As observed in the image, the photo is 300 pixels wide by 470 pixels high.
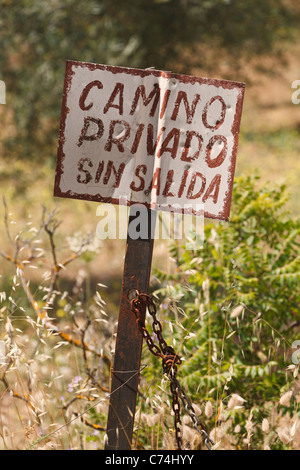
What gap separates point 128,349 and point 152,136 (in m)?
0.80

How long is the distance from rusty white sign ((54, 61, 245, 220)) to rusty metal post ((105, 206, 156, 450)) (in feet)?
0.43

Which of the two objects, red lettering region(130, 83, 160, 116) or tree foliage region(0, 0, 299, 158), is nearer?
red lettering region(130, 83, 160, 116)

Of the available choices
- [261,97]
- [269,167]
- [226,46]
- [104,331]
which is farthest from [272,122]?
[104,331]

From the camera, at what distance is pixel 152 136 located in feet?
6.37

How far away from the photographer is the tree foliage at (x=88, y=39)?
6.88 m

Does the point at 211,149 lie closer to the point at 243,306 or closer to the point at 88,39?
the point at 243,306

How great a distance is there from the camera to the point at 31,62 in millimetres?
7312

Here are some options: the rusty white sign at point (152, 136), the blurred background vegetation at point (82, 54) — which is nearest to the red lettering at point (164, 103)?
the rusty white sign at point (152, 136)

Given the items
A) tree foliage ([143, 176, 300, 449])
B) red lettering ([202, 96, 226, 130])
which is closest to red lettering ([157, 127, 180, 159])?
red lettering ([202, 96, 226, 130])

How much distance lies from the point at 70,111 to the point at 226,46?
8.19 m

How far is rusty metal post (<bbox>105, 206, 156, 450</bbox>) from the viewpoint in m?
1.98

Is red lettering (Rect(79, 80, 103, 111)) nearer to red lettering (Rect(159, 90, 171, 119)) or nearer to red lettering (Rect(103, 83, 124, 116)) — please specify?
red lettering (Rect(103, 83, 124, 116))

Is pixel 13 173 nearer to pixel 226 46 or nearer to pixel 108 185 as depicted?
pixel 226 46

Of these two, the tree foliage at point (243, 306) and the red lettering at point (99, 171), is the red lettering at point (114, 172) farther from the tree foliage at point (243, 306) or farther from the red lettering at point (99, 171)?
the tree foliage at point (243, 306)
